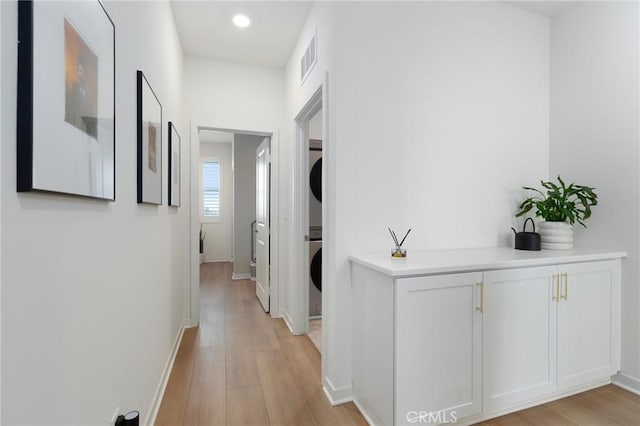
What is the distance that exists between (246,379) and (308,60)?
2.52 m

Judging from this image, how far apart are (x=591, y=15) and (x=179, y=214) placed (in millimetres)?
3814

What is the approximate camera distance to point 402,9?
2031 millimetres

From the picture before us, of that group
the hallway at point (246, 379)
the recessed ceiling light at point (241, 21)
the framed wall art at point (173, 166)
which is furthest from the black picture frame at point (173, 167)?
the hallway at point (246, 379)

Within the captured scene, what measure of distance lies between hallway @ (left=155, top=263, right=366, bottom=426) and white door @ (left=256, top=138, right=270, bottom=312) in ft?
1.27

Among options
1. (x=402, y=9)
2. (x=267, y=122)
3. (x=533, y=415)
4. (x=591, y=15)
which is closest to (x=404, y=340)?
(x=533, y=415)

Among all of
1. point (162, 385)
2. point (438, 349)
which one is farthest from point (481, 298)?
point (162, 385)

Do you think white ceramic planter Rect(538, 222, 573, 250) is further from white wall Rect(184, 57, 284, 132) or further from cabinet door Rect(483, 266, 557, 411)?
white wall Rect(184, 57, 284, 132)

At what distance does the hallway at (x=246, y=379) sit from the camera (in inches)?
68.9

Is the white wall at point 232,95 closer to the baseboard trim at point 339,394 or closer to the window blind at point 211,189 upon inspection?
the baseboard trim at point 339,394

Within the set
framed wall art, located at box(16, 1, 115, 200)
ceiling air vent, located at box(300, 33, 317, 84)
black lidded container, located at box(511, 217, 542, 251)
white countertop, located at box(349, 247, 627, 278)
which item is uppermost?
ceiling air vent, located at box(300, 33, 317, 84)

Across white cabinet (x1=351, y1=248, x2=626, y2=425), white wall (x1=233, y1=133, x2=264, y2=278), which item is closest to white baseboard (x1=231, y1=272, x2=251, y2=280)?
white wall (x1=233, y1=133, x2=264, y2=278)

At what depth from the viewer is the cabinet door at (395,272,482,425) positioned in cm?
148

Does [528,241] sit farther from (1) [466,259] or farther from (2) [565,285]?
(1) [466,259]

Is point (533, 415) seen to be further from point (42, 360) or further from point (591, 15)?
point (591, 15)
